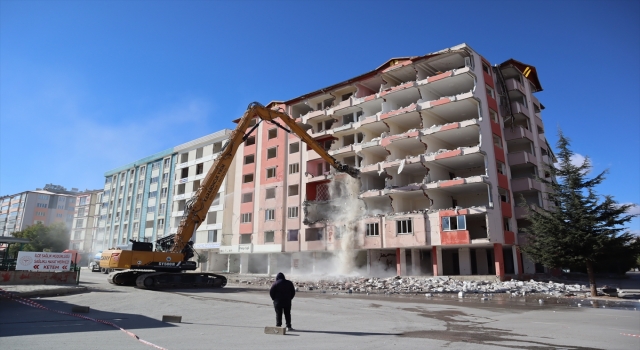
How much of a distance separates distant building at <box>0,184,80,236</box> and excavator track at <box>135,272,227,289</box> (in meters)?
99.6

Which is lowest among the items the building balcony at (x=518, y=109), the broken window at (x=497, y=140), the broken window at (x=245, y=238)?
the broken window at (x=245, y=238)

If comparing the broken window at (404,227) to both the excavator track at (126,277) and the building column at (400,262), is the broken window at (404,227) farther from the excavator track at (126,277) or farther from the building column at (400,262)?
the excavator track at (126,277)

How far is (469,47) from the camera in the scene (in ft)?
122

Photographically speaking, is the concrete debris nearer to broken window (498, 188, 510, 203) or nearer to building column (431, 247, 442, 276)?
building column (431, 247, 442, 276)

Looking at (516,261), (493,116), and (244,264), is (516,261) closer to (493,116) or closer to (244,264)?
(493,116)

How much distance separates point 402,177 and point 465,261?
35.1ft

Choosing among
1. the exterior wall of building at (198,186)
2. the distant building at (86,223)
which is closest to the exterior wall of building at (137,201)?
the exterior wall of building at (198,186)

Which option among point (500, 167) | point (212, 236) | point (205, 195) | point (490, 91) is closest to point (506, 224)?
point (500, 167)

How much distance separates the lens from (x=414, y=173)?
4181 cm

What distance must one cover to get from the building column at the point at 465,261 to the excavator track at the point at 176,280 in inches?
858

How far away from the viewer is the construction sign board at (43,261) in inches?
844

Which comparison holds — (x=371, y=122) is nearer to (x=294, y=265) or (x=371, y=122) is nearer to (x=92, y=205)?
(x=294, y=265)

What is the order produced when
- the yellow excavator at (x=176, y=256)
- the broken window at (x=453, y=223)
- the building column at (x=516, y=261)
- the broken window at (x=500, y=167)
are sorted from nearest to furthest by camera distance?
1. the yellow excavator at (x=176, y=256)
2. the broken window at (x=453, y=223)
3. the building column at (x=516, y=261)
4. the broken window at (x=500, y=167)

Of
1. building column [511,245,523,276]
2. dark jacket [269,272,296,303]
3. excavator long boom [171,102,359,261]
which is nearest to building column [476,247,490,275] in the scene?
building column [511,245,523,276]
